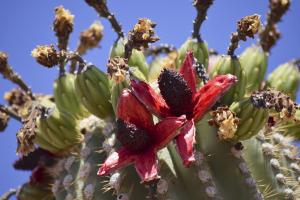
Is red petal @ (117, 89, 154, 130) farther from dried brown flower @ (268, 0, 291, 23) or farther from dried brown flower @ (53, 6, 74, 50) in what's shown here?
dried brown flower @ (268, 0, 291, 23)

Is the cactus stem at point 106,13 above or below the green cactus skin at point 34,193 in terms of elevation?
above

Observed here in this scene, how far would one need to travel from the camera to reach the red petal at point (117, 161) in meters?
2.55

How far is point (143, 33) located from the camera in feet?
9.40

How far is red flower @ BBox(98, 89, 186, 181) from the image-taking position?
254cm

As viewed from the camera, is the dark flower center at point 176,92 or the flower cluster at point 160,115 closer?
the flower cluster at point 160,115

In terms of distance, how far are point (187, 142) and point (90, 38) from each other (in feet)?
7.38

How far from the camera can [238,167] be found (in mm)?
2783

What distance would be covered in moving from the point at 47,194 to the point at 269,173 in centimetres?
147

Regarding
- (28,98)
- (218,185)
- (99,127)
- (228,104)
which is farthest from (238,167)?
(28,98)

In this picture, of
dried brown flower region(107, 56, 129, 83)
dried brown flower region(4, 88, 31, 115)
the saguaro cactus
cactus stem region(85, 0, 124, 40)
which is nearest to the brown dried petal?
the saguaro cactus

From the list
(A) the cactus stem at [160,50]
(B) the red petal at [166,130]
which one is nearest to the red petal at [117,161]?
(B) the red petal at [166,130]

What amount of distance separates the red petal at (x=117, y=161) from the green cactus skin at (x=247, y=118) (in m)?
0.59

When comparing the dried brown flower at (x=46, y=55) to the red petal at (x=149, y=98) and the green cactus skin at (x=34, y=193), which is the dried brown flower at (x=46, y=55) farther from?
the green cactus skin at (x=34, y=193)

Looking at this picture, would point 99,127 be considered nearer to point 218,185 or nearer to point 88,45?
point 218,185
